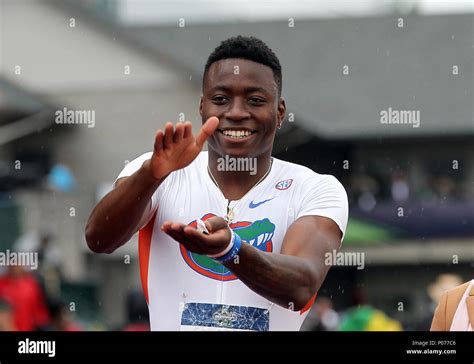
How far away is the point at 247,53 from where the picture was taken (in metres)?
3.95

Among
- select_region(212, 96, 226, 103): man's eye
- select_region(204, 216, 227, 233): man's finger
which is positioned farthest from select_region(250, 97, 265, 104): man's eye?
select_region(204, 216, 227, 233): man's finger

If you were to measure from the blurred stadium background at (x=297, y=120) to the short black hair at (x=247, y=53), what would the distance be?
289 inches

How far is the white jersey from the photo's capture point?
3.88 metres

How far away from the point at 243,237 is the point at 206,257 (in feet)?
0.51

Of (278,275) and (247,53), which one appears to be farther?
(247,53)

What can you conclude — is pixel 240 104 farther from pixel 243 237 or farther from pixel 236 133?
pixel 243 237

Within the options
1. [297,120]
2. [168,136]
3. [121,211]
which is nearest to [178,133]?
[168,136]

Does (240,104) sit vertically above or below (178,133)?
above

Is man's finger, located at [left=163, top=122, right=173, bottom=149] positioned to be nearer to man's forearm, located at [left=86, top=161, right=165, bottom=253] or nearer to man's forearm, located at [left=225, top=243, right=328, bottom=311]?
man's forearm, located at [left=86, top=161, right=165, bottom=253]

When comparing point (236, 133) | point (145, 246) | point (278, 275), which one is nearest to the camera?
point (278, 275)

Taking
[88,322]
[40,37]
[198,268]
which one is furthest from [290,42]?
[198,268]

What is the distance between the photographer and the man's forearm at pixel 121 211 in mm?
3617

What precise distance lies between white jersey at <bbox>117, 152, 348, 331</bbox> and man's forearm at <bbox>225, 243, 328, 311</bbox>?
23 cm

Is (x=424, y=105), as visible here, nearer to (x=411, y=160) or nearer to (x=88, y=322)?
(x=411, y=160)
